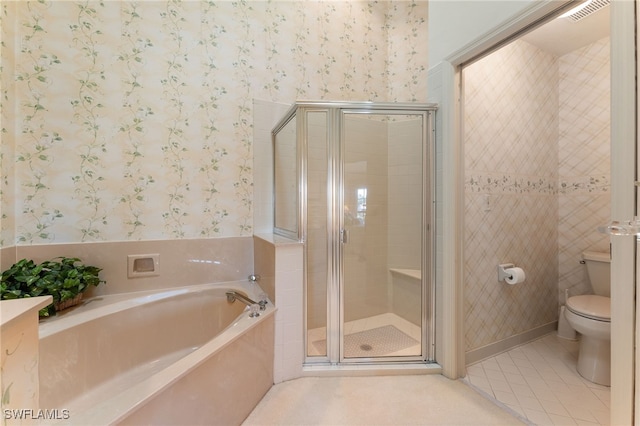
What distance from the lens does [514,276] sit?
1.88 meters

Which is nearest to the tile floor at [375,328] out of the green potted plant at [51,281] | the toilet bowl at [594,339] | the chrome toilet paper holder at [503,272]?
the chrome toilet paper holder at [503,272]

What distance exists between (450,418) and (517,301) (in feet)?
3.93

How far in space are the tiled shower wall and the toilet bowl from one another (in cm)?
40

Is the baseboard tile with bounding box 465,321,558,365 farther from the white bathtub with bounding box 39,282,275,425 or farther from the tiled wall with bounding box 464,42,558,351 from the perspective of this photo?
the white bathtub with bounding box 39,282,275,425

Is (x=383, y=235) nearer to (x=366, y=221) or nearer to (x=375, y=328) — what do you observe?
(x=366, y=221)

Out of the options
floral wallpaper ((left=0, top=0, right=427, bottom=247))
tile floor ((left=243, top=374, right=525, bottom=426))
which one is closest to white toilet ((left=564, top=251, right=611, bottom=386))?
tile floor ((left=243, top=374, right=525, bottom=426))

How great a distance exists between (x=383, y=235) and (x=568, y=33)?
208cm

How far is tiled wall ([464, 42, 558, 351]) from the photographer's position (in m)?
1.86

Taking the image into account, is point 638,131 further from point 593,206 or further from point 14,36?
point 14,36

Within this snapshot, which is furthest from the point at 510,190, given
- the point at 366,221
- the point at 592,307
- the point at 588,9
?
the point at 588,9

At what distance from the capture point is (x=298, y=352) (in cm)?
164

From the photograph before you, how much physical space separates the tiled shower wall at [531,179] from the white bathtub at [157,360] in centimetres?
150

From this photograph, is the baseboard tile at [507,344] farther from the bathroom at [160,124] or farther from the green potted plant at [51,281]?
the green potted plant at [51,281]

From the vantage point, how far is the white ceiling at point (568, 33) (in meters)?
1.88
